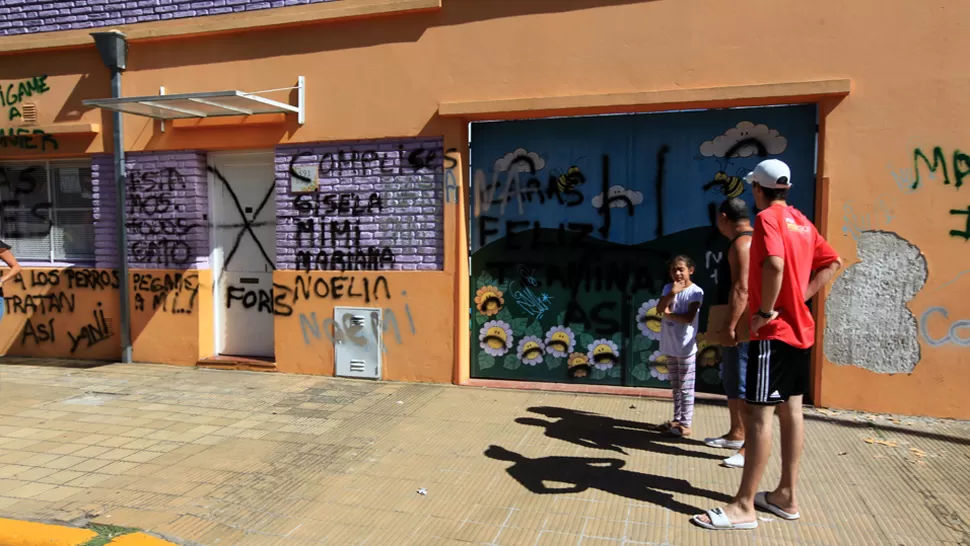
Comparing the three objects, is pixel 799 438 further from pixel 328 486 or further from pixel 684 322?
pixel 328 486

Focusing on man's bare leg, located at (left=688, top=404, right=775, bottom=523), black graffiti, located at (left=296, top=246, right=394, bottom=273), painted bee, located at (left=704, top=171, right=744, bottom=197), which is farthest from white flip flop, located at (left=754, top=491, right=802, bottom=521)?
black graffiti, located at (left=296, top=246, right=394, bottom=273)

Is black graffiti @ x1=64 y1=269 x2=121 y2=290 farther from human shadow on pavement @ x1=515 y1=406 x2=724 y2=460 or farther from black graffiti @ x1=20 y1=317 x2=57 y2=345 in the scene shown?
human shadow on pavement @ x1=515 y1=406 x2=724 y2=460

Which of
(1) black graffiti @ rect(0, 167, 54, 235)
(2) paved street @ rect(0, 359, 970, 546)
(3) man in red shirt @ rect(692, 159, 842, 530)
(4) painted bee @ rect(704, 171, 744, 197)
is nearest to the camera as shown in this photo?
(3) man in red shirt @ rect(692, 159, 842, 530)

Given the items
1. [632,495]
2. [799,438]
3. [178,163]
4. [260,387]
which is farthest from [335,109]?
[799,438]

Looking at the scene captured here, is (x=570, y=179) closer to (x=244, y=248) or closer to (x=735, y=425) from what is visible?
(x=735, y=425)

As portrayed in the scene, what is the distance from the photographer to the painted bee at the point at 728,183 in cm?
600

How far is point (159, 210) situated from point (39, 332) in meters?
2.39

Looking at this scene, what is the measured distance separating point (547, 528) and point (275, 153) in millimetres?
5268

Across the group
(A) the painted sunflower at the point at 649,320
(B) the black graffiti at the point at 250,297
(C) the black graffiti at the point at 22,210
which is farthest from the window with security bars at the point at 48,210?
(A) the painted sunflower at the point at 649,320

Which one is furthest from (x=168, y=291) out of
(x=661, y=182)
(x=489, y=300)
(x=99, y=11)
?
(x=661, y=182)

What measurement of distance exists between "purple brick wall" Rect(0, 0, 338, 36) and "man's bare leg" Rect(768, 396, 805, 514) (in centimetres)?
608

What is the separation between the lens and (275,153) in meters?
7.20

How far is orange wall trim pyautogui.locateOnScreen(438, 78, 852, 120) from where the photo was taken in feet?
18.2

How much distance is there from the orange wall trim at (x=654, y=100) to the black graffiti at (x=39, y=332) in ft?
19.0
